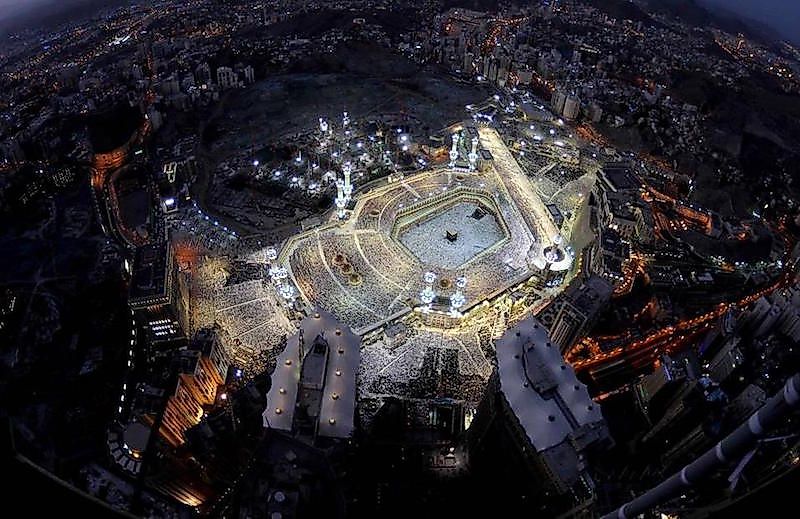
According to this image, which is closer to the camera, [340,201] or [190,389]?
[190,389]

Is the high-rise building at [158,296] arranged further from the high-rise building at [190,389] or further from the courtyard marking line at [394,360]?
the courtyard marking line at [394,360]

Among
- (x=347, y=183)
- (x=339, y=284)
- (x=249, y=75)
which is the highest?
(x=249, y=75)

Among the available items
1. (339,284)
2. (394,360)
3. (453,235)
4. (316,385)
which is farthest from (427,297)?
(316,385)

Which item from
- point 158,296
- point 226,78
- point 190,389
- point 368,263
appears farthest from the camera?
point 226,78

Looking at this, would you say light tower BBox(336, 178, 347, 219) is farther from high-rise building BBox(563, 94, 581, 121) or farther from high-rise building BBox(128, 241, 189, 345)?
high-rise building BBox(563, 94, 581, 121)

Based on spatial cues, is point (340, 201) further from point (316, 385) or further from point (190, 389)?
point (316, 385)

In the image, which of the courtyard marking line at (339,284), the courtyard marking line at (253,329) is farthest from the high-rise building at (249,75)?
the courtyard marking line at (253,329)

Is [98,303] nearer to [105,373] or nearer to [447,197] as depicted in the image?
[105,373]

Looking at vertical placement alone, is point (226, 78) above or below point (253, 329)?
above

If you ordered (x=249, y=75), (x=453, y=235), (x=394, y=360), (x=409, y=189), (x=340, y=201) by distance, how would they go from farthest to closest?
(x=249, y=75)
(x=409, y=189)
(x=340, y=201)
(x=453, y=235)
(x=394, y=360)

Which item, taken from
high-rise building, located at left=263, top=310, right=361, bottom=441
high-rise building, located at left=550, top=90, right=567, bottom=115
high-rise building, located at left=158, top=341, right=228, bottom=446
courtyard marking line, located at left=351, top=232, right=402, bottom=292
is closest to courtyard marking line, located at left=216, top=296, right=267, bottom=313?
high-rise building, located at left=158, top=341, right=228, bottom=446
